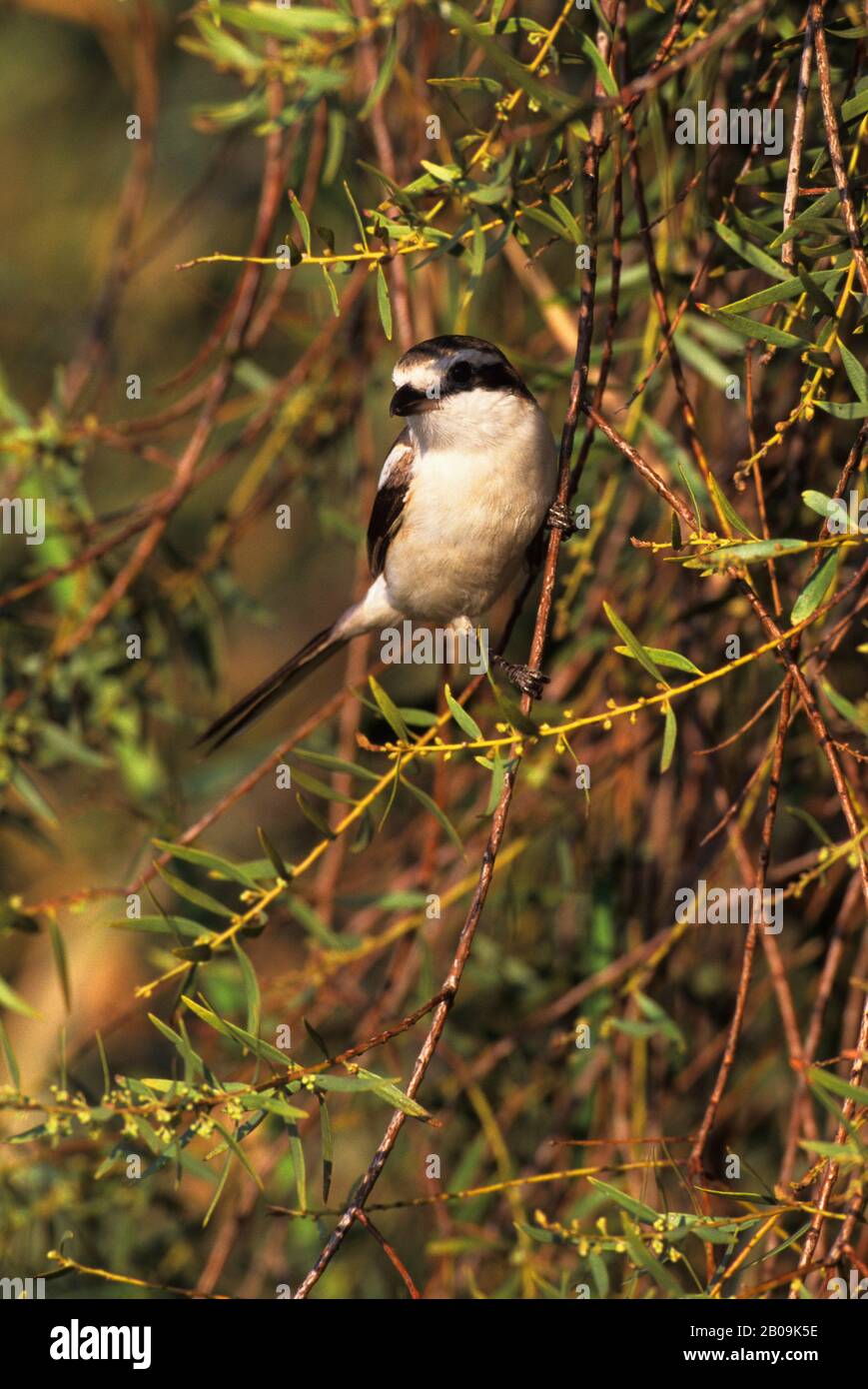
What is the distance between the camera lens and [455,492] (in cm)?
306

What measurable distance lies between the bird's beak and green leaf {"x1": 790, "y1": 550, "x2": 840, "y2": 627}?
4.18ft

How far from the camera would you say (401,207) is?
1.81 m

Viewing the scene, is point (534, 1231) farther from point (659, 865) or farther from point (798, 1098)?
point (659, 865)

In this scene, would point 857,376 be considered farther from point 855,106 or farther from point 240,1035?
point 240,1035

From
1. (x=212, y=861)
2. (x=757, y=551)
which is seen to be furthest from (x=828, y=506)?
(x=212, y=861)

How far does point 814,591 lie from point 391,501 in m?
1.67

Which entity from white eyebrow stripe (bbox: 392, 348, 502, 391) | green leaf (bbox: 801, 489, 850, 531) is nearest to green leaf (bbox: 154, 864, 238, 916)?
green leaf (bbox: 801, 489, 850, 531)

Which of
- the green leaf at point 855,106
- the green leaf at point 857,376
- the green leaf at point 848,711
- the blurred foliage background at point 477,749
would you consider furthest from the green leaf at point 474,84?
the green leaf at point 848,711

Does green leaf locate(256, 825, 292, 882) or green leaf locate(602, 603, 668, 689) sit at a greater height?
green leaf locate(602, 603, 668, 689)

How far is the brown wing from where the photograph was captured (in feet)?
10.8

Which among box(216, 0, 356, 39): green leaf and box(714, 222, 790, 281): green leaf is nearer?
box(714, 222, 790, 281): green leaf

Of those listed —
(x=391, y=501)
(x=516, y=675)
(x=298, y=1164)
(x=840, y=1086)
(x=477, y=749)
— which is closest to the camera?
(x=840, y=1086)

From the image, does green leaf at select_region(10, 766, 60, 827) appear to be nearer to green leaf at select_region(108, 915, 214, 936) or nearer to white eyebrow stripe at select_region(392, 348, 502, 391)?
green leaf at select_region(108, 915, 214, 936)

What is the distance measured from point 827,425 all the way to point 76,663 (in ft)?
6.02
